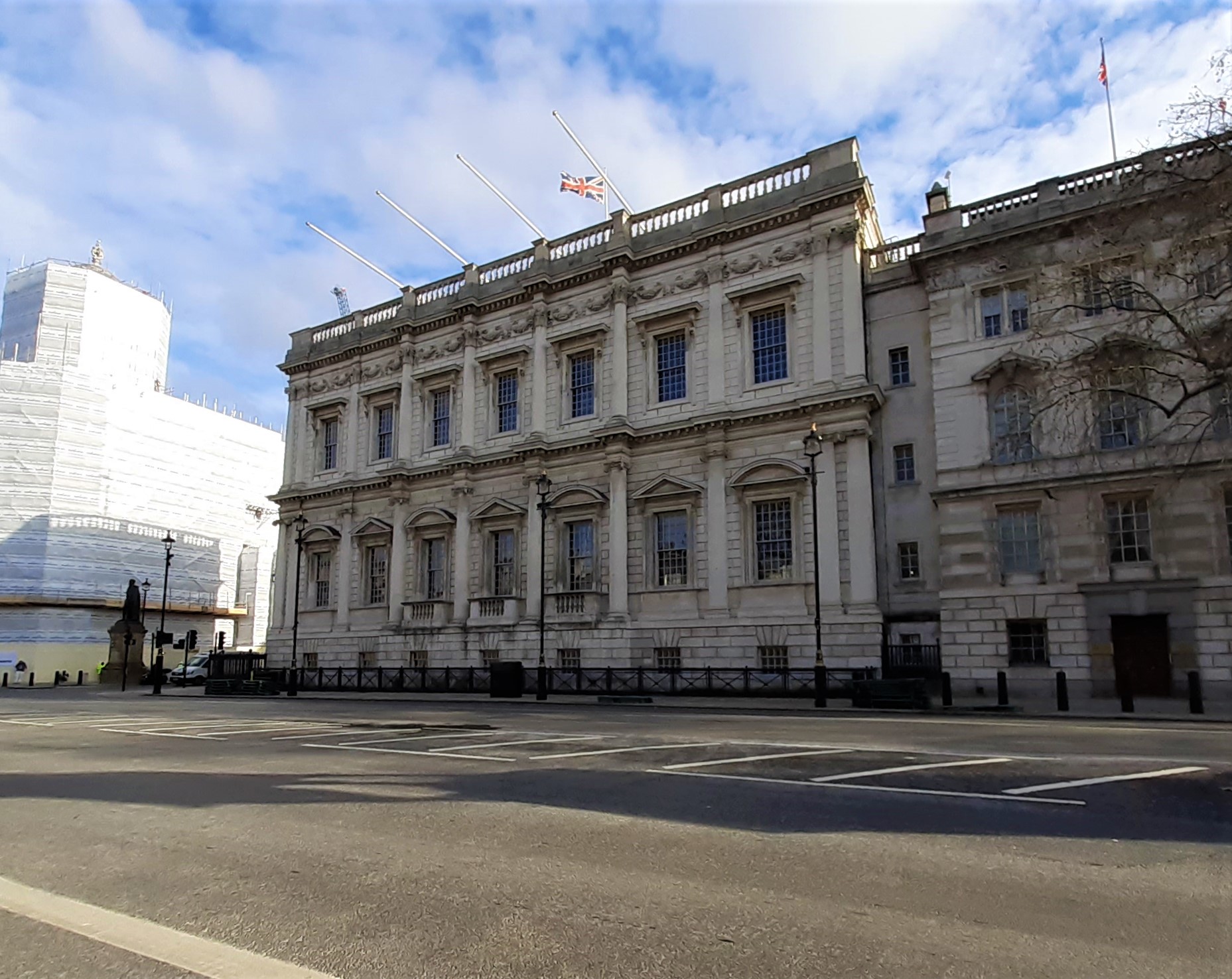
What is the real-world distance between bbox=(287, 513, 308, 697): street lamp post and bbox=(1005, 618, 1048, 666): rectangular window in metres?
26.8

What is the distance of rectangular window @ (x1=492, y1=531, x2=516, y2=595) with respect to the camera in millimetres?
36500

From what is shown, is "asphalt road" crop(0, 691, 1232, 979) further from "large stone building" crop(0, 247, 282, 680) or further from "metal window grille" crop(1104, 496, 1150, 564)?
"large stone building" crop(0, 247, 282, 680)

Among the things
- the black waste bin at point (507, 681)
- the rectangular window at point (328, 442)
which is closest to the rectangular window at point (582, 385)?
the black waste bin at point (507, 681)

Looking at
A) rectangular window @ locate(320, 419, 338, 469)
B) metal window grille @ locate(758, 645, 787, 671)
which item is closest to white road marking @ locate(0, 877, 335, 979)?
metal window grille @ locate(758, 645, 787, 671)

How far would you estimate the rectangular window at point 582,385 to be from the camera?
36.2m

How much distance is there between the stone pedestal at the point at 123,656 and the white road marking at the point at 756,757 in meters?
48.1

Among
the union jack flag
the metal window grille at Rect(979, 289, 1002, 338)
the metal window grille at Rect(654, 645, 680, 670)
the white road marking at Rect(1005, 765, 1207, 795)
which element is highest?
the union jack flag

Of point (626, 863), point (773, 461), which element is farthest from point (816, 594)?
point (626, 863)

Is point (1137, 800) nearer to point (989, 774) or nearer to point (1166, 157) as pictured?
point (989, 774)

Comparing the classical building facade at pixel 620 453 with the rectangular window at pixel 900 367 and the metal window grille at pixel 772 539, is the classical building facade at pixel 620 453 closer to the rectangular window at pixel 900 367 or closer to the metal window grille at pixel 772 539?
the metal window grille at pixel 772 539

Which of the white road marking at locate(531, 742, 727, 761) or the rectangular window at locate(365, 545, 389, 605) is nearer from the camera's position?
the white road marking at locate(531, 742, 727, 761)

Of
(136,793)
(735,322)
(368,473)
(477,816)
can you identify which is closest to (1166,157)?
(735,322)

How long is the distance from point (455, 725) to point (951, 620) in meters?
16.6

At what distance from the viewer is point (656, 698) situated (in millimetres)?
27641
